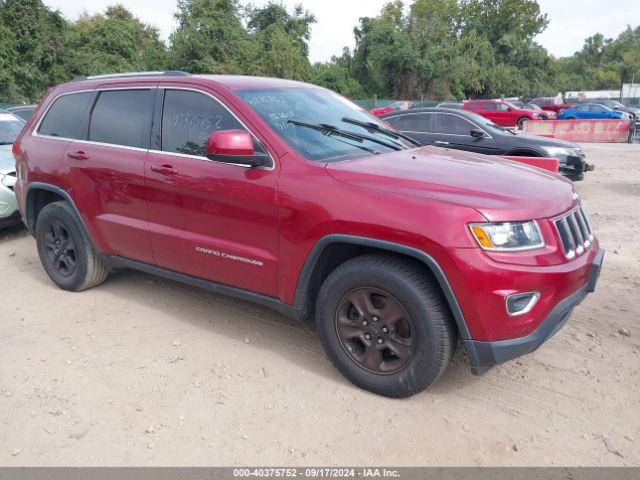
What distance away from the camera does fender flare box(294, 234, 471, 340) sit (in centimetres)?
276

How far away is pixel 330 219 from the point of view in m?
3.04

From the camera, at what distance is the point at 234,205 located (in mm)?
3441

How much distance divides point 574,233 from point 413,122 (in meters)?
7.42

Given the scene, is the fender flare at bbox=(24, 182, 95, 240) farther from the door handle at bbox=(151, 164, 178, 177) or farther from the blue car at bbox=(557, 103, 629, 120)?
the blue car at bbox=(557, 103, 629, 120)

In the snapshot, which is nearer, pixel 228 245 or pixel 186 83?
pixel 228 245

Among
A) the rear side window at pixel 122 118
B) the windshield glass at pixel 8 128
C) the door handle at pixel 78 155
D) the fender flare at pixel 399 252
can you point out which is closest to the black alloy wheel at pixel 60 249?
the door handle at pixel 78 155

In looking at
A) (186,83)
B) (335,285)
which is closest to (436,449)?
(335,285)

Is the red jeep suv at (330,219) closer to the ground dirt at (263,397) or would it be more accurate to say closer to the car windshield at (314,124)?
the car windshield at (314,124)

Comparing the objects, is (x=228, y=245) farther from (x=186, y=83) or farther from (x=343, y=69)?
(x=343, y=69)

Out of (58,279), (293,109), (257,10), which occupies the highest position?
(257,10)

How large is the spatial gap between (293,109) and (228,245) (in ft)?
3.44

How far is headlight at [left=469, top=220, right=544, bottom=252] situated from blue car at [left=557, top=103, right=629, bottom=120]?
28948 millimetres

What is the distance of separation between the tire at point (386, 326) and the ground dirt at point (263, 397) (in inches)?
7.0

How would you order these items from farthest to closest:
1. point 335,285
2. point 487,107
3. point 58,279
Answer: point 487,107
point 58,279
point 335,285
